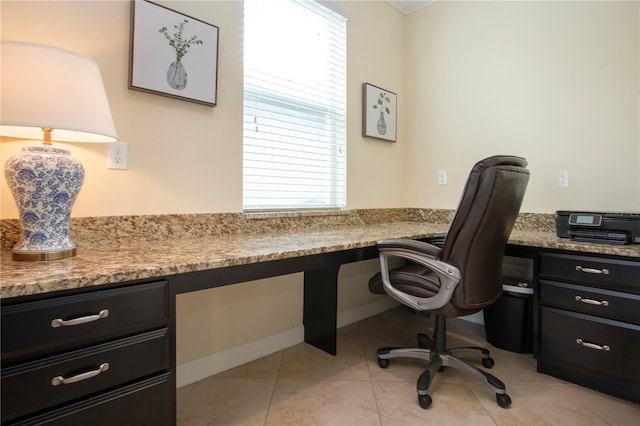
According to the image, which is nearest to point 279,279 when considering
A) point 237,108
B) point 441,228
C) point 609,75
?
point 237,108

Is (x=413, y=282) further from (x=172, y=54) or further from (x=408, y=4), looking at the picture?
(x=408, y=4)

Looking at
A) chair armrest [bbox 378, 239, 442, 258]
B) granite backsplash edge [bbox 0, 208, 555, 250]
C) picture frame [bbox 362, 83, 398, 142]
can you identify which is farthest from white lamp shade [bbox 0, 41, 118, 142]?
picture frame [bbox 362, 83, 398, 142]

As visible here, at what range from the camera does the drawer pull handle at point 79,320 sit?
0.80 m

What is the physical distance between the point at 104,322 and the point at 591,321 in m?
2.03

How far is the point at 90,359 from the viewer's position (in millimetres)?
860

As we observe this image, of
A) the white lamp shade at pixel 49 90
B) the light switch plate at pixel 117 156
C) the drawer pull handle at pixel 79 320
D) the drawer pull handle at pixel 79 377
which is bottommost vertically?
the drawer pull handle at pixel 79 377

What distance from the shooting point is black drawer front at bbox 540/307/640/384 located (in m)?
1.50

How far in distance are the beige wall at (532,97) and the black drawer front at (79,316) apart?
2.32 metres

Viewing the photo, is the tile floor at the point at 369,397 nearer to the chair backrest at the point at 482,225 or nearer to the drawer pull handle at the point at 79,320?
the chair backrest at the point at 482,225

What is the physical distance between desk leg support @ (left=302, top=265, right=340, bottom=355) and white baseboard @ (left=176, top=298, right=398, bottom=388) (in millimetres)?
96

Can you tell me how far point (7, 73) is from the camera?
0.93 meters

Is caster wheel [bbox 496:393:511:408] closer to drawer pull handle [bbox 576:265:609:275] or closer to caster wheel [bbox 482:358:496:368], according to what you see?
caster wheel [bbox 482:358:496:368]

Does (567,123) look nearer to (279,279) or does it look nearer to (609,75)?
(609,75)

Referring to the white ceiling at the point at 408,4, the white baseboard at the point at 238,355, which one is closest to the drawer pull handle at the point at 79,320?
the white baseboard at the point at 238,355
